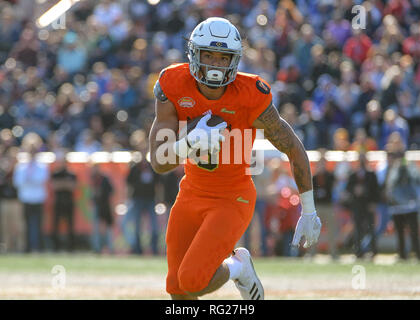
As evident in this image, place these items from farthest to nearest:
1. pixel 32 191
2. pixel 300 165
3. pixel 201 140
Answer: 1. pixel 32 191
2. pixel 300 165
3. pixel 201 140

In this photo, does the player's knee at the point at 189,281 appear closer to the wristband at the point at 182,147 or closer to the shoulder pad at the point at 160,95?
the wristband at the point at 182,147

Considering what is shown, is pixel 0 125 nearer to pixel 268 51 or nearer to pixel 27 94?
pixel 27 94

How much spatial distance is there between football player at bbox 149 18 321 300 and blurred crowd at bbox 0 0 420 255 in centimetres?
636

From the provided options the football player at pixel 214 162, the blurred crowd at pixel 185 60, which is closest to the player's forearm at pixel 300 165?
the football player at pixel 214 162

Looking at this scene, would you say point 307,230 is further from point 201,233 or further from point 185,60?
point 185,60

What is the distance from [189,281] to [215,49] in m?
1.47

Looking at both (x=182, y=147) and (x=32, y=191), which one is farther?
(x=32, y=191)

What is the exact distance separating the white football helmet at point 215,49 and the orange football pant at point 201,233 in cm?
75

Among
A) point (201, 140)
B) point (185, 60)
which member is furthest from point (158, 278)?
point (185, 60)

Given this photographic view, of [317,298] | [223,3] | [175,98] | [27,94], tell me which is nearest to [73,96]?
[27,94]

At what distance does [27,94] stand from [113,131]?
2.04m

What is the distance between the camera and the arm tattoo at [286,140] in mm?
5844

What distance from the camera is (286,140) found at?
5.91 meters

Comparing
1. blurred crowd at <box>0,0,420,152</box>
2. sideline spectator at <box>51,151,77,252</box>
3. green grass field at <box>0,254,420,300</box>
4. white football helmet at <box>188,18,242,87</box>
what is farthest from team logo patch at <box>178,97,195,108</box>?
sideline spectator at <box>51,151,77,252</box>
